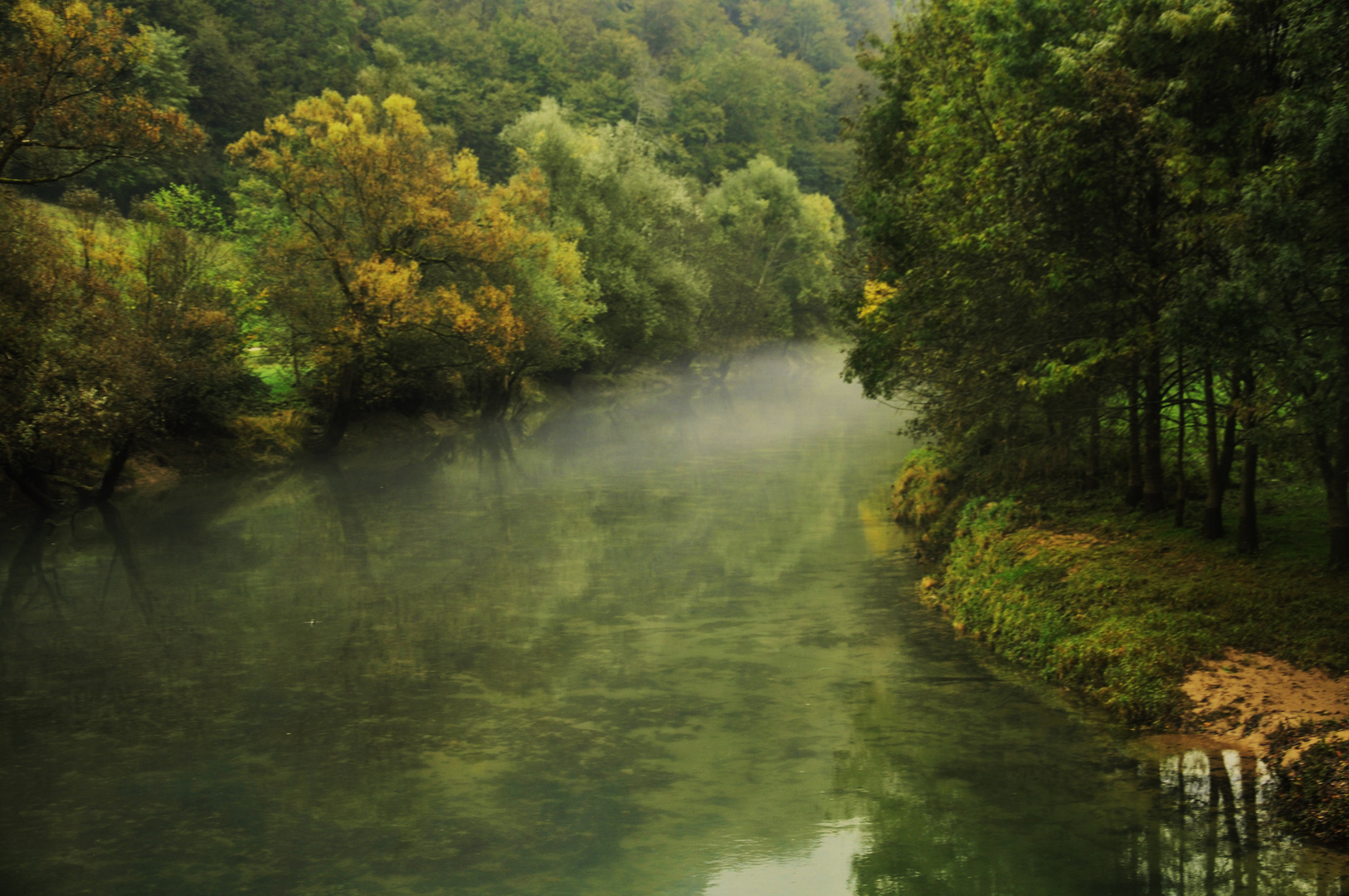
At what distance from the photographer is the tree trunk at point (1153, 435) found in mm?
18906

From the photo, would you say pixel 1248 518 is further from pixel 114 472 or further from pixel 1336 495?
pixel 114 472

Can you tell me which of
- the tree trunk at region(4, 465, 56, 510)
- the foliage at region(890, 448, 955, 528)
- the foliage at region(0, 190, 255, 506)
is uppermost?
the foliage at region(0, 190, 255, 506)

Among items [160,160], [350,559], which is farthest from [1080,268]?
[160,160]

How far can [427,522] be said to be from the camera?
3225cm

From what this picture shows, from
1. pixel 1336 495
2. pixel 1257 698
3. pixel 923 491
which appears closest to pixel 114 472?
pixel 923 491

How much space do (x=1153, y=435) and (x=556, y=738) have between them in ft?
41.5

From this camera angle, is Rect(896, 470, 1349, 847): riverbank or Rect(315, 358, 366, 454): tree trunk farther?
Rect(315, 358, 366, 454): tree trunk

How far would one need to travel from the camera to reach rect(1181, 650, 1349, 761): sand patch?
1253 cm

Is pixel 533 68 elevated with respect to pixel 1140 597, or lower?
elevated

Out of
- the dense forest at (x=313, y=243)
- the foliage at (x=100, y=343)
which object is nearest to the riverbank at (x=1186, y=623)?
the dense forest at (x=313, y=243)

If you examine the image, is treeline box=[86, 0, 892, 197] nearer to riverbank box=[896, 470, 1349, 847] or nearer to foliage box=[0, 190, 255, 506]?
foliage box=[0, 190, 255, 506]

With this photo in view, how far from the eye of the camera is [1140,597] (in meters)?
16.2

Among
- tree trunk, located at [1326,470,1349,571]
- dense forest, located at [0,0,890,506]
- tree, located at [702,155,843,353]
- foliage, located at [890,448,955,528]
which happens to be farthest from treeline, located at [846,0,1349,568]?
tree, located at [702,155,843,353]

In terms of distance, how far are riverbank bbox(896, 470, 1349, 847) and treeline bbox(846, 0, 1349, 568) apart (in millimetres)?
895
